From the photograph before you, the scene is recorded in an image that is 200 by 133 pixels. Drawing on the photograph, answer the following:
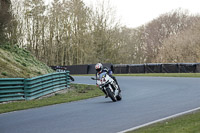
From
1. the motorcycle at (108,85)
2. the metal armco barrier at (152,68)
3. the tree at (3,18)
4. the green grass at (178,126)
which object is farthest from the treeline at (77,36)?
the green grass at (178,126)

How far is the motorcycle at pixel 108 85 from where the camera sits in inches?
516

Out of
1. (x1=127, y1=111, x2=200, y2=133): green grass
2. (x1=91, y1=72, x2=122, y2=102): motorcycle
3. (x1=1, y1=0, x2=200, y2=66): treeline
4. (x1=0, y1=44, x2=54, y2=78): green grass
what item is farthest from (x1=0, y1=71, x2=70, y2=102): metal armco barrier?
(x1=1, y1=0, x2=200, y2=66): treeline

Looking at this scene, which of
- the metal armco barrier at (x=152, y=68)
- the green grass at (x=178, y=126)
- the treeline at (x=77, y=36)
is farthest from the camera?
the treeline at (x=77, y=36)

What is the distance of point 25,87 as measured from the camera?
50.1 feet

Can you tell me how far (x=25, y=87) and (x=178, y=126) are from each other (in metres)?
9.71

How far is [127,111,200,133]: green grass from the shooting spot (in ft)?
21.2

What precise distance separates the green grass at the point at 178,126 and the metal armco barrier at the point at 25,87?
8.57m

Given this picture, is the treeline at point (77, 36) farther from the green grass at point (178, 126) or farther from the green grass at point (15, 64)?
the green grass at point (178, 126)

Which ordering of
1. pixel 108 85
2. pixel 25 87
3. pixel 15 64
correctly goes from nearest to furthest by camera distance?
pixel 108 85 → pixel 25 87 → pixel 15 64

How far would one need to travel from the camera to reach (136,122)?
796cm

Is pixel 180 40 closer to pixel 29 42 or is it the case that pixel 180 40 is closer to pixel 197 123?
pixel 29 42

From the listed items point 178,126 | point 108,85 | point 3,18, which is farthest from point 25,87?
point 178,126

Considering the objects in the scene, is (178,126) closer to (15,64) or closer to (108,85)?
(108,85)

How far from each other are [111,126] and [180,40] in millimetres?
57054
